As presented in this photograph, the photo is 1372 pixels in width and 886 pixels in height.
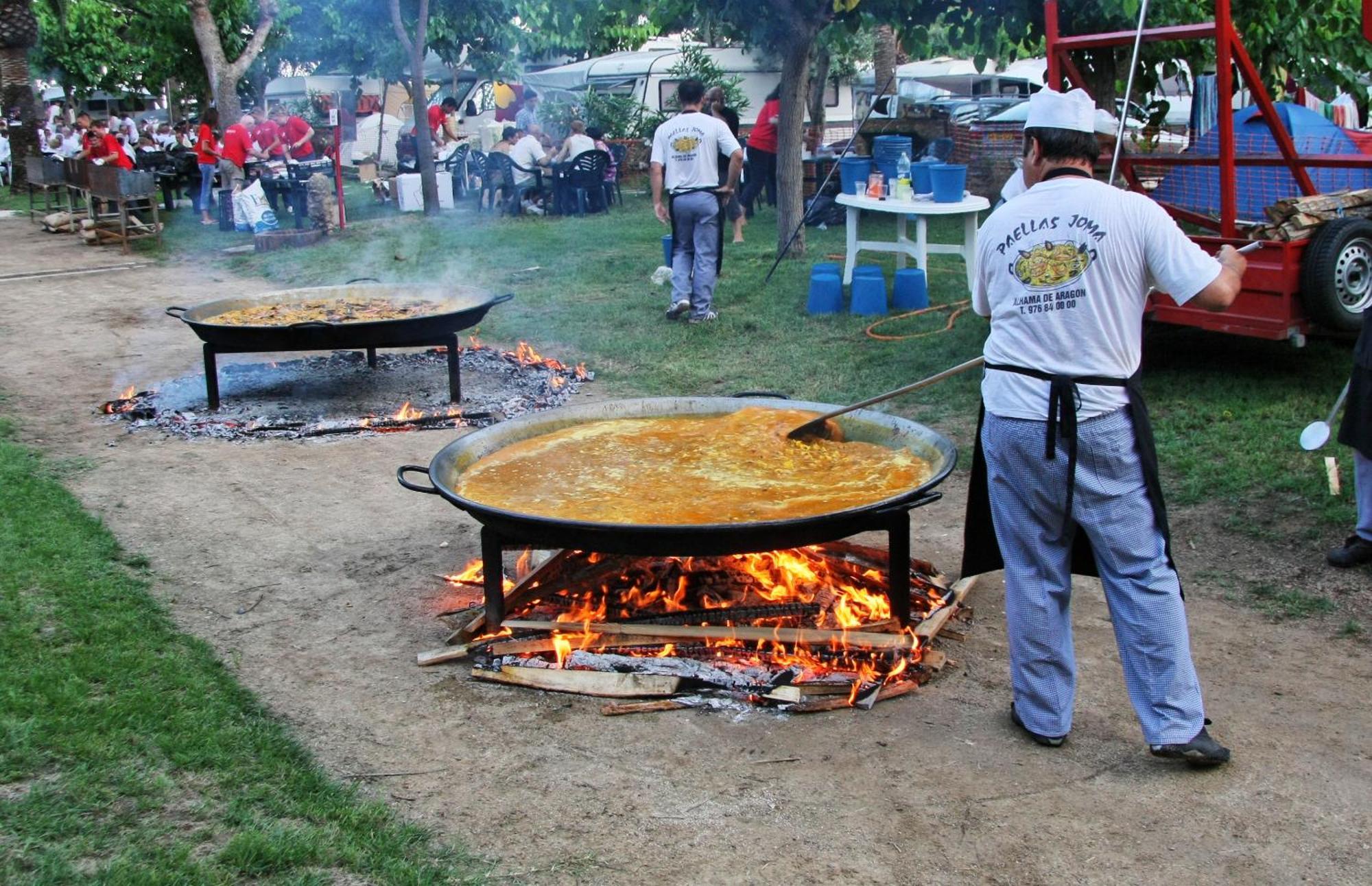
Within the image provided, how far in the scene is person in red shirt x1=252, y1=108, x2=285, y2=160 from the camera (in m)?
20.8

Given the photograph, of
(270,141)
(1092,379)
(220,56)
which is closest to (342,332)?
(1092,379)

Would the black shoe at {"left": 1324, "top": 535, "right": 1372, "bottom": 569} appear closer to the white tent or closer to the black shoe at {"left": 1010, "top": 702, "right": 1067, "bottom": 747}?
the black shoe at {"left": 1010, "top": 702, "right": 1067, "bottom": 747}

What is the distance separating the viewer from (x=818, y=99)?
24344 millimetres

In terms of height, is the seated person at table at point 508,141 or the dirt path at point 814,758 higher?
the seated person at table at point 508,141

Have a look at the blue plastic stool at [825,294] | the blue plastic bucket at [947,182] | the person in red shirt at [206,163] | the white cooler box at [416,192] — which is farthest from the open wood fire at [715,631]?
the person in red shirt at [206,163]

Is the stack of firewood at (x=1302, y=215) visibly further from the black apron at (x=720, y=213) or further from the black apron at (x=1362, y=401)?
the black apron at (x=720, y=213)

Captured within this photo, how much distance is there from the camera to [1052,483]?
3623 millimetres

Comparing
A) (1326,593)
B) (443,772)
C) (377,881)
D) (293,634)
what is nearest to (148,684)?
(293,634)

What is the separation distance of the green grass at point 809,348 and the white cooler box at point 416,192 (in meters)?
3.36

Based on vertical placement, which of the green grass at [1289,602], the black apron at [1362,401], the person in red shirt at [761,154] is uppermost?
the person in red shirt at [761,154]

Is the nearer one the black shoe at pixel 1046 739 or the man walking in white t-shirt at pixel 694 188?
the black shoe at pixel 1046 739

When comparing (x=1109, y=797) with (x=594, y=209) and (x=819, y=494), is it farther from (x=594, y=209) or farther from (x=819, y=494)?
(x=594, y=209)

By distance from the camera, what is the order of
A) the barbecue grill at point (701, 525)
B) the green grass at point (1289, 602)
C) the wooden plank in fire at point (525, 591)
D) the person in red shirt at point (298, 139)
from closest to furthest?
the barbecue grill at point (701, 525), the wooden plank in fire at point (525, 591), the green grass at point (1289, 602), the person in red shirt at point (298, 139)

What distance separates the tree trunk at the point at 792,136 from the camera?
1254cm
